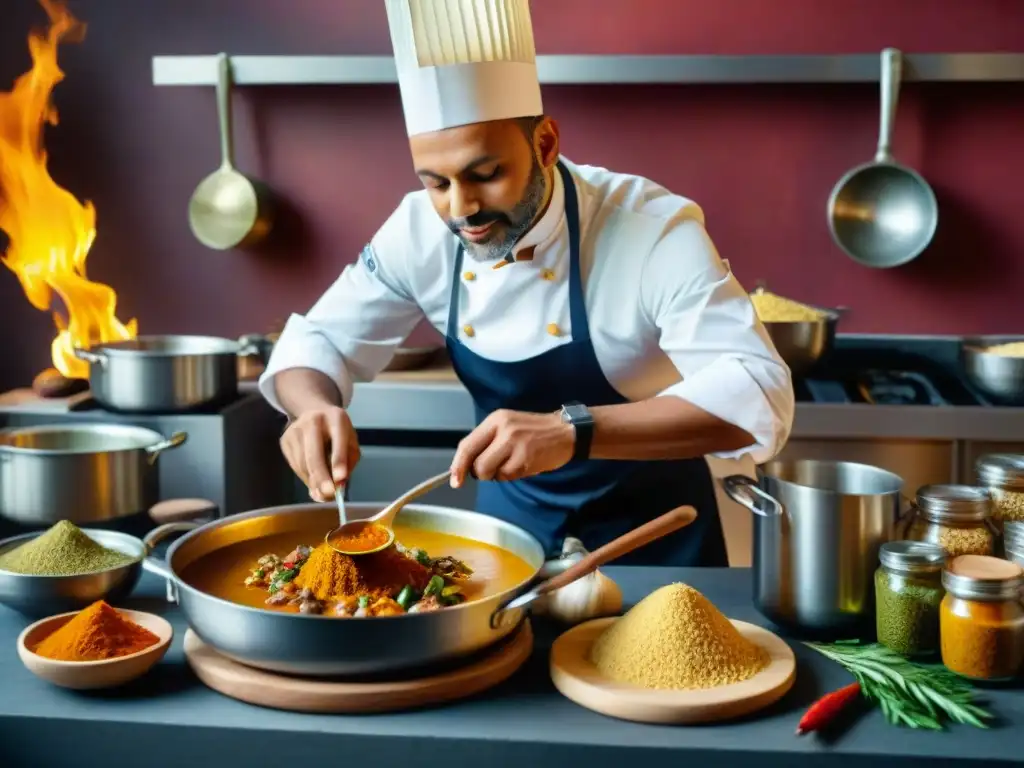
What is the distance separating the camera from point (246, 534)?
159 centimetres

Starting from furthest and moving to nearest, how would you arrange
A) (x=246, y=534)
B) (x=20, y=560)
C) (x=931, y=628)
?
(x=246, y=534), (x=20, y=560), (x=931, y=628)

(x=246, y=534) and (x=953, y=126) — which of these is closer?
(x=246, y=534)

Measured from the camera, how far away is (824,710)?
1.18m

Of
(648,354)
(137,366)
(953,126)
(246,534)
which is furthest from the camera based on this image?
(953,126)

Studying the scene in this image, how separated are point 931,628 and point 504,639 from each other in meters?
0.50

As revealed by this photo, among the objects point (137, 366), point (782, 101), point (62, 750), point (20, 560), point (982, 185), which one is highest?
point (782, 101)

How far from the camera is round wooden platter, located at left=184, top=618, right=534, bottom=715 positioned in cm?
121

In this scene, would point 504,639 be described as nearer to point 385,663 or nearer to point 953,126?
point 385,663

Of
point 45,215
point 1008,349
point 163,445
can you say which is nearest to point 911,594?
point 163,445

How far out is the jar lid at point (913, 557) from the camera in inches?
50.6

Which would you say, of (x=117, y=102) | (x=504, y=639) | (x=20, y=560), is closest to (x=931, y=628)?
(x=504, y=639)

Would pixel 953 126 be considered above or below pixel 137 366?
above

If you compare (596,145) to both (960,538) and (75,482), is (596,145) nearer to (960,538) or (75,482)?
(75,482)

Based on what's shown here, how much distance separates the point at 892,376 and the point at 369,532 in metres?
2.22
